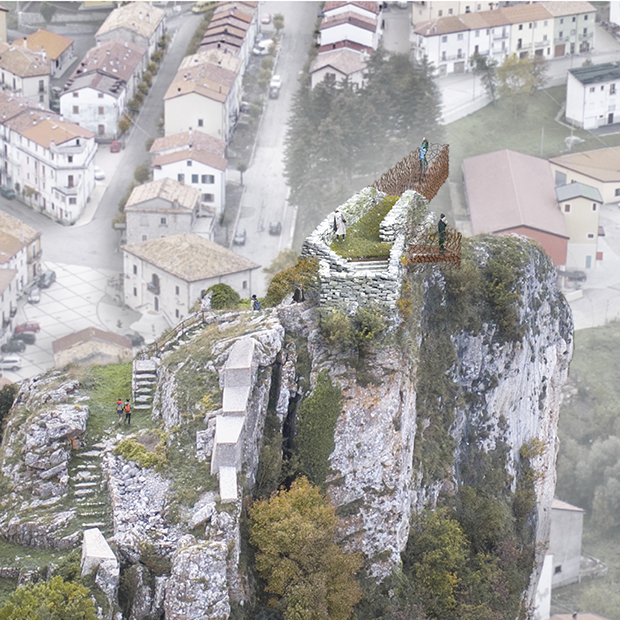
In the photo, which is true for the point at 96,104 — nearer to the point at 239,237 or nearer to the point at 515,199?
the point at 239,237

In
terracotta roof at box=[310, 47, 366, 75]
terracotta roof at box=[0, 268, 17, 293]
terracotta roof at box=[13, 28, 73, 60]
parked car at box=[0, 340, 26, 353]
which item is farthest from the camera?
terracotta roof at box=[13, 28, 73, 60]

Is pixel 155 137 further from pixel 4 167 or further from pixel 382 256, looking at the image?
pixel 382 256

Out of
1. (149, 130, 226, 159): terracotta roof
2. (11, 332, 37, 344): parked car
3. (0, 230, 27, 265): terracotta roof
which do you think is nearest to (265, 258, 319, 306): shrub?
(11, 332, 37, 344): parked car

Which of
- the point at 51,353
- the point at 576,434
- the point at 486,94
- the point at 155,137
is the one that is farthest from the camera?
the point at 486,94

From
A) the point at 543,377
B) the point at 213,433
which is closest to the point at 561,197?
the point at 543,377

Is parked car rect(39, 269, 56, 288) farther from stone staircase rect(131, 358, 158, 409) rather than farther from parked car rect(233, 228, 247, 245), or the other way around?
stone staircase rect(131, 358, 158, 409)

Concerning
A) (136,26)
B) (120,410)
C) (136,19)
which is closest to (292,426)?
(120,410)
